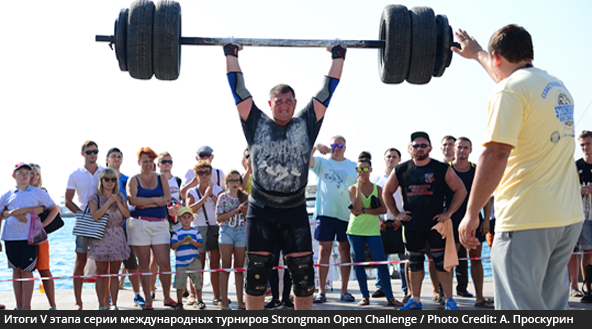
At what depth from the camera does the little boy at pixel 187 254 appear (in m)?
5.74

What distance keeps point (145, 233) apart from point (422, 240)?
10.2 ft

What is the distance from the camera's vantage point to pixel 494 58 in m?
2.78

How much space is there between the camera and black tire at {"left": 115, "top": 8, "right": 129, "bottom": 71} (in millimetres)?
4301

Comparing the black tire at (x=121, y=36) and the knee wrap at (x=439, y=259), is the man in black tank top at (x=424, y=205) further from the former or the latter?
the black tire at (x=121, y=36)

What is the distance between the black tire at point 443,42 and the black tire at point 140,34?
99.4 inches

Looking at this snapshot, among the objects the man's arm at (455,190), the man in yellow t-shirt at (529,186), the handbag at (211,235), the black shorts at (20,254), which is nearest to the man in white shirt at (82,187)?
the black shorts at (20,254)

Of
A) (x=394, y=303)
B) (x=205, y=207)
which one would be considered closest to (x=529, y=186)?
(x=394, y=303)

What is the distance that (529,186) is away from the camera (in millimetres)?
2598

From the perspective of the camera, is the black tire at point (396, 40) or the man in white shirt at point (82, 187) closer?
the black tire at point (396, 40)

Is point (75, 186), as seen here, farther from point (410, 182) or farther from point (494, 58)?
point (494, 58)

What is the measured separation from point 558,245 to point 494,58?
1.06m
